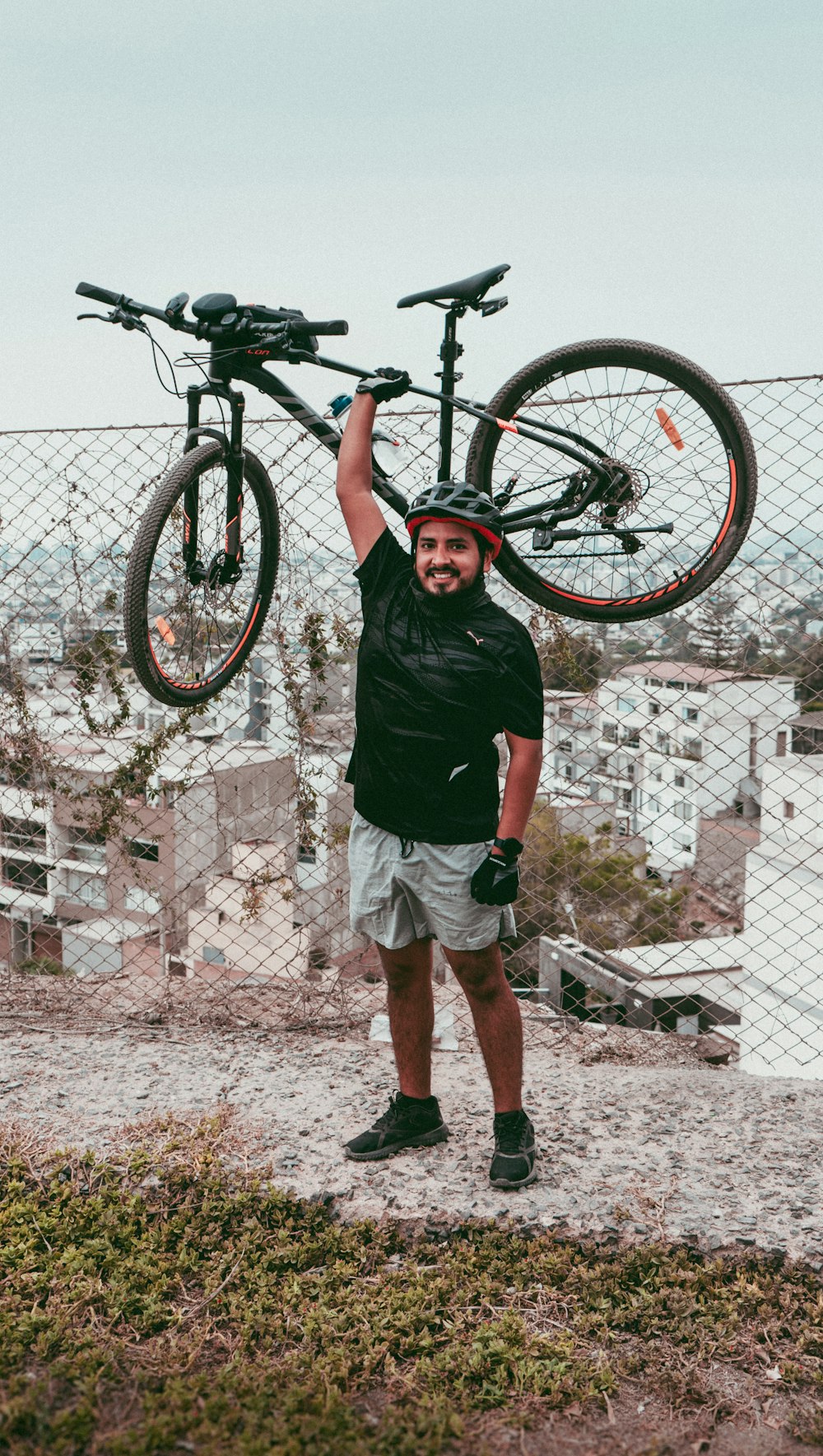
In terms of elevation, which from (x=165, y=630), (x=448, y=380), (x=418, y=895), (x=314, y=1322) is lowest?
(x=314, y=1322)

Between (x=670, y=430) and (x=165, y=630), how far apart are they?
6.30 ft

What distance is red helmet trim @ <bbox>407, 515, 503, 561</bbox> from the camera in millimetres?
3090

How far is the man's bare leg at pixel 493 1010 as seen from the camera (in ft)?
10.7

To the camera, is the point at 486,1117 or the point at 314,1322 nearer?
the point at 314,1322

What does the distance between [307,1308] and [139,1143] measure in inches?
41.7

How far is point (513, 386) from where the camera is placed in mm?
3506

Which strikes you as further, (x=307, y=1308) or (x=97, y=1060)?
(x=97, y=1060)

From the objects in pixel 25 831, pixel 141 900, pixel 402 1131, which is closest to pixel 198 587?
pixel 402 1131

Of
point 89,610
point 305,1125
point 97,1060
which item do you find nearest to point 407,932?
point 305,1125

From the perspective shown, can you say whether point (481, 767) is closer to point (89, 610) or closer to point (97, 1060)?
point (97, 1060)

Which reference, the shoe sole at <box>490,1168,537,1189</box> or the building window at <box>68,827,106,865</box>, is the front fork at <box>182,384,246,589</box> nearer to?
the shoe sole at <box>490,1168,537,1189</box>

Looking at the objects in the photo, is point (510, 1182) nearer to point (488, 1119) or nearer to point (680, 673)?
point (488, 1119)

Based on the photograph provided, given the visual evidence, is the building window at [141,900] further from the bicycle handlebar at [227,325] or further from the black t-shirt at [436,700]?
the bicycle handlebar at [227,325]

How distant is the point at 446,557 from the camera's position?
311cm
